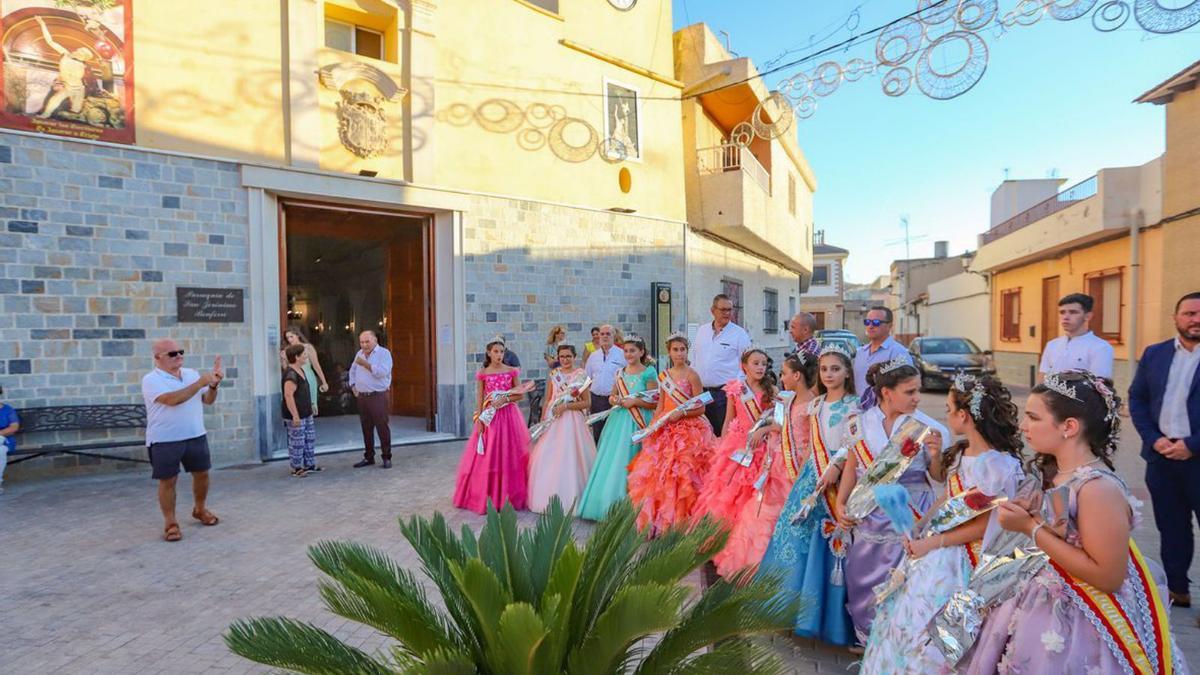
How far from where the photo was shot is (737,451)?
14.4 feet

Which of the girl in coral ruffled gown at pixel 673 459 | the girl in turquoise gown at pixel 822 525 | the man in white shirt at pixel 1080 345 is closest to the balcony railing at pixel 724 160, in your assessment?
the man in white shirt at pixel 1080 345

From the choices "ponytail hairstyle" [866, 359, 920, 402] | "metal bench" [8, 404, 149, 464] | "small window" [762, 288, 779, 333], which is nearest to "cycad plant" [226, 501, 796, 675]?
"ponytail hairstyle" [866, 359, 920, 402]

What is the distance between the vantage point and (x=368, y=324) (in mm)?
14406

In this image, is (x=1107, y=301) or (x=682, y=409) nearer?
(x=682, y=409)

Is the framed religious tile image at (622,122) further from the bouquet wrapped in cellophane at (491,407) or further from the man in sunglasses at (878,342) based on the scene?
the man in sunglasses at (878,342)

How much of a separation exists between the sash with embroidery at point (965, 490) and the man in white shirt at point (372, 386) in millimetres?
6702

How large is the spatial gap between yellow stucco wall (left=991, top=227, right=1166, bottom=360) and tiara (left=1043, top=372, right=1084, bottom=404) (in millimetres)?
12903

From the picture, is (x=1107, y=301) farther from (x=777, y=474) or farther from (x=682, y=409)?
(x=777, y=474)

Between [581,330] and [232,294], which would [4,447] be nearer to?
[232,294]

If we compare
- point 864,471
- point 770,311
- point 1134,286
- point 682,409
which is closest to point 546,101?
point 682,409

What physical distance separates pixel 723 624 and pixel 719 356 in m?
5.21

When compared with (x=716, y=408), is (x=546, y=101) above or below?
above

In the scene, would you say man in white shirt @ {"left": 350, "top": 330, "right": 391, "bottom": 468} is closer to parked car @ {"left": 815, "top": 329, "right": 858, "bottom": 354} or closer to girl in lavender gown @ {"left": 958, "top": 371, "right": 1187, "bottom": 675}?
parked car @ {"left": 815, "top": 329, "right": 858, "bottom": 354}

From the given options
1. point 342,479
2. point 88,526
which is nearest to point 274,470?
point 342,479
